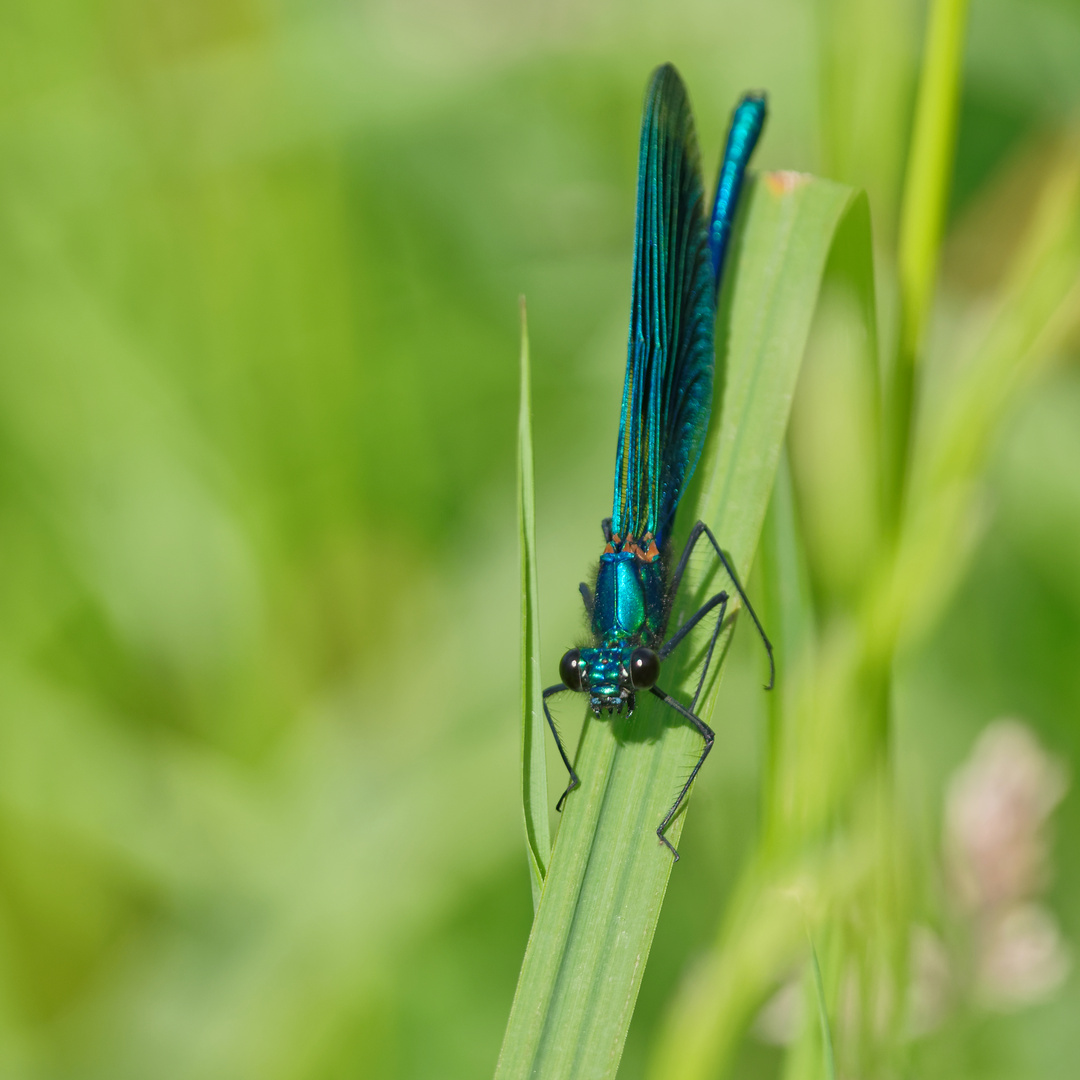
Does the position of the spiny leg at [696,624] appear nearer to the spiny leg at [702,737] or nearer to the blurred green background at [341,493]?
the spiny leg at [702,737]

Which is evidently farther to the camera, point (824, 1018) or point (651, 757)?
point (651, 757)

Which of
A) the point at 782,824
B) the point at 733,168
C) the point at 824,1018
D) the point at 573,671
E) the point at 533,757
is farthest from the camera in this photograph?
the point at 733,168

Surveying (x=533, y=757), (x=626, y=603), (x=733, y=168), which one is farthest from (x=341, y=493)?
(x=533, y=757)

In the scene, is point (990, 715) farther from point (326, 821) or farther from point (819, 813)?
point (326, 821)

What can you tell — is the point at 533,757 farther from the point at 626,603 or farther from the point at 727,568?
the point at 626,603

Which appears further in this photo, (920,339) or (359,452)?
(359,452)

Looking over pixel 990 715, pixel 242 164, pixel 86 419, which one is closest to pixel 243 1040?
pixel 86 419
